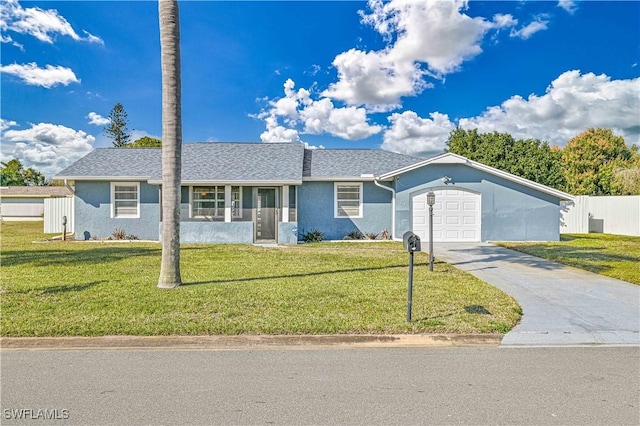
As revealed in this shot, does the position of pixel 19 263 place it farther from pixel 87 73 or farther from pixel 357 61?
pixel 357 61

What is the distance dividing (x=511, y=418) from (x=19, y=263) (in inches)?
486

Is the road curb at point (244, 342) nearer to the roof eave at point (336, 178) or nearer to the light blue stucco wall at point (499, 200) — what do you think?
the light blue stucco wall at point (499, 200)

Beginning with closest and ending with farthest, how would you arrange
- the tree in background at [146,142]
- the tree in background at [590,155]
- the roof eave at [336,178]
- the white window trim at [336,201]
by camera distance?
the roof eave at [336,178] → the white window trim at [336,201] → the tree in background at [590,155] → the tree in background at [146,142]

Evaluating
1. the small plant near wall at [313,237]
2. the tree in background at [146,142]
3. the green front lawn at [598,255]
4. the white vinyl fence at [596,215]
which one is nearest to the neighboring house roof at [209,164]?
the small plant near wall at [313,237]

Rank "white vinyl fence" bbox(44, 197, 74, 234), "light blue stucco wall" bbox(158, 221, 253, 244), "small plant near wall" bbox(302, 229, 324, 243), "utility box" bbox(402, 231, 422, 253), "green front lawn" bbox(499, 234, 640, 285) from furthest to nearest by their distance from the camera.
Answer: "white vinyl fence" bbox(44, 197, 74, 234)
"small plant near wall" bbox(302, 229, 324, 243)
"light blue stucco wall" bbox(158, 221, 253, 244)
"green front lawn" bbox(499, 234, 640, 285)
"utility box" bbox(402, 231, 422, 253)

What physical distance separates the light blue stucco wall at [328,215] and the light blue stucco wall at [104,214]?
22.2ft

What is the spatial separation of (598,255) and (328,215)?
10.2 m

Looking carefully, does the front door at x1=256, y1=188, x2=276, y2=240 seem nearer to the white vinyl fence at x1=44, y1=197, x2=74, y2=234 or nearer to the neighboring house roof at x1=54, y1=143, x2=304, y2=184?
the neighboring house roof at x1=54, y1=143, x2=304, y2=184

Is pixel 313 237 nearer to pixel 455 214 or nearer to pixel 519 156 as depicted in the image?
pixel 455 214

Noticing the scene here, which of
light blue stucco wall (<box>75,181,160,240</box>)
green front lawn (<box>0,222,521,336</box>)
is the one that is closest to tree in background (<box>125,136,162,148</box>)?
light blue stucco wall (<box>75,181,160,240</box>)

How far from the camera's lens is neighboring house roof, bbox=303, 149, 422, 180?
1762cm

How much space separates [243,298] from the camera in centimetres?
667

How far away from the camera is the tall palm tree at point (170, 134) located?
7.39m

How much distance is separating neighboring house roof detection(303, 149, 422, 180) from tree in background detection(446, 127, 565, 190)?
14329 mm
